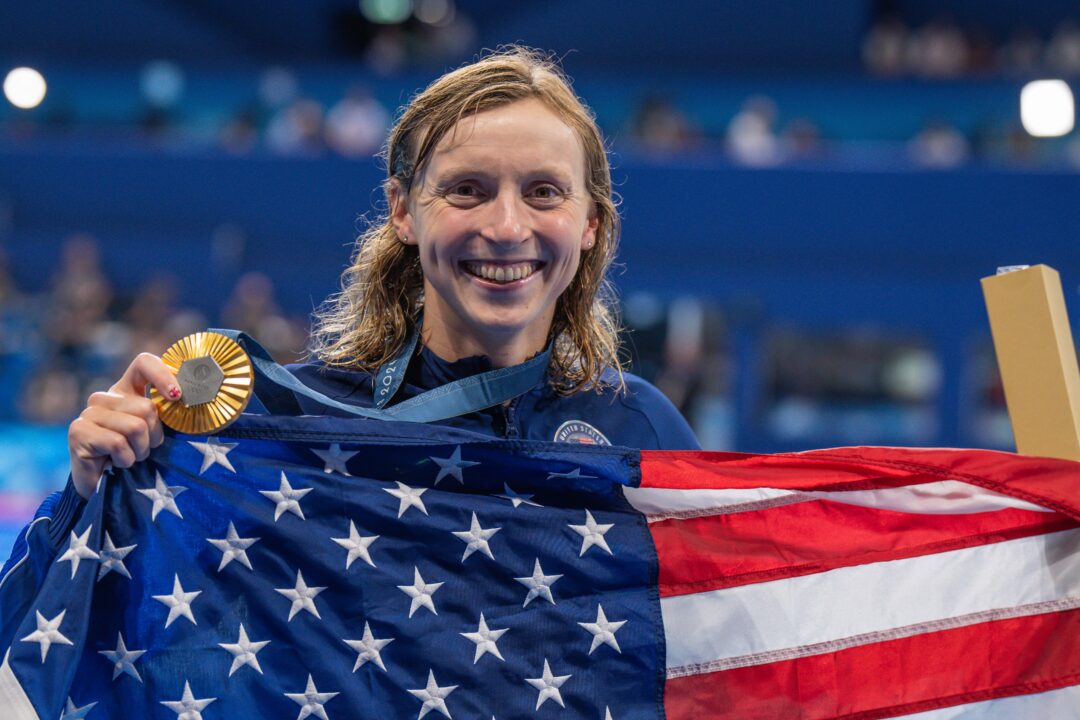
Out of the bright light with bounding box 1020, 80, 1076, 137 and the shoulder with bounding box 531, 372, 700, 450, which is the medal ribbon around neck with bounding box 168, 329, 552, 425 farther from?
the bright light with bounding box 1020, 80, 1076, 137

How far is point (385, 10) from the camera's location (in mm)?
16031

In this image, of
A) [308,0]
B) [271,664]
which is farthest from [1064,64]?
[271,664]

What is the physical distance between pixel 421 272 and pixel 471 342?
0.98 ft

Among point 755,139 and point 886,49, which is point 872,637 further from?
point 886,49

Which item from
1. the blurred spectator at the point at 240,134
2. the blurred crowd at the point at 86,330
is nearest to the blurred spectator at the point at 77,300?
the blurred crowd at the point at 86,330

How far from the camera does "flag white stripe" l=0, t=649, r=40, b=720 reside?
1.85m

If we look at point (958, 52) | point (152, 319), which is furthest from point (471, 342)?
point (958, 52)

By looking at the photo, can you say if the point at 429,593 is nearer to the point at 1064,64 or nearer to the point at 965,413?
the point at 965,413

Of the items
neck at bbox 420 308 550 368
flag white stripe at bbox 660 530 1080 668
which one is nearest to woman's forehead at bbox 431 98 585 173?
neck at bbox 420 308 550 368

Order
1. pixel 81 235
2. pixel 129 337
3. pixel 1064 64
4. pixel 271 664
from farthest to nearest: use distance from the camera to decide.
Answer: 1. pixel 1064 64
2. pixel 81 235
3. pixel 129 337
4. pixel 271 664

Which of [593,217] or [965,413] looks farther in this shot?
[965,413]

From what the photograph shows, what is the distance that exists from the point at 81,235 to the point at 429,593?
10.6 meters

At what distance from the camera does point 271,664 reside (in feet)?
6.57

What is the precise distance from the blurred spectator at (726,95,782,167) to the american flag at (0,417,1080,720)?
8.72m
